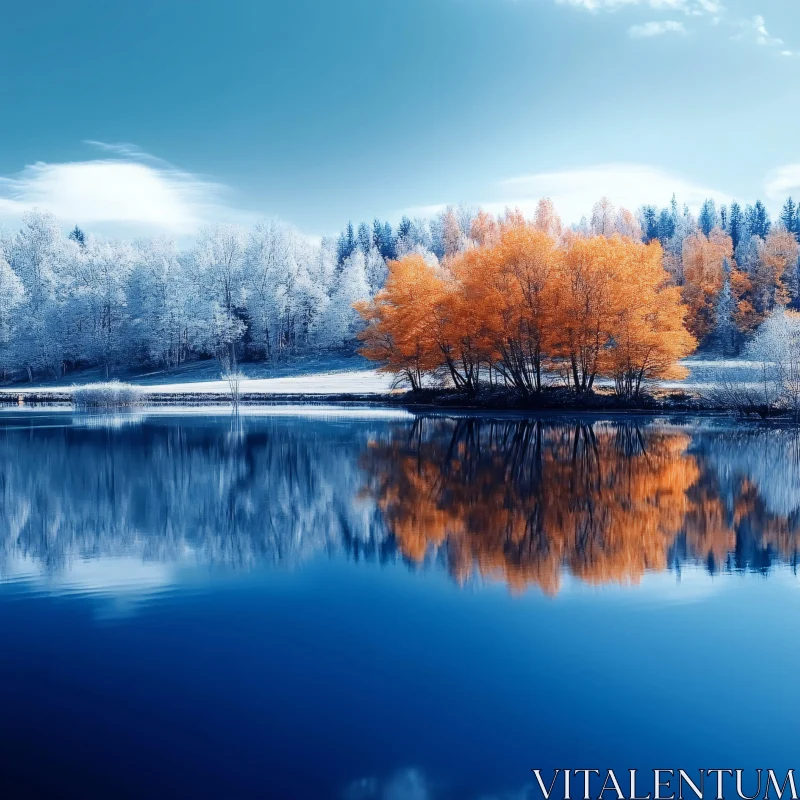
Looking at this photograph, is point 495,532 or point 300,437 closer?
point 495,532

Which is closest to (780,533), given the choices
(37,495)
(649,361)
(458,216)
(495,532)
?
(495,532)

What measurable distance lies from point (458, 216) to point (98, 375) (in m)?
77.9

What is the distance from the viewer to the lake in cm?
582

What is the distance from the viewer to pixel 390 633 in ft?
27.5

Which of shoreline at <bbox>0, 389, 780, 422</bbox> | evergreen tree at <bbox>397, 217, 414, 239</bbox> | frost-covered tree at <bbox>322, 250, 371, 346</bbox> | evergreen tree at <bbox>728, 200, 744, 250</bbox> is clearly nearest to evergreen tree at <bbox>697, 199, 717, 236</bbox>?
evergreen tree at <bbox>728, 200, 744, 250</bbox>

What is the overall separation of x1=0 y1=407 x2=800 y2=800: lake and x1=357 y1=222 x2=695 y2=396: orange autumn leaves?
880 inches

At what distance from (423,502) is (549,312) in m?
28.1

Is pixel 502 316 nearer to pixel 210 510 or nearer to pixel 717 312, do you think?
pixel 210 510

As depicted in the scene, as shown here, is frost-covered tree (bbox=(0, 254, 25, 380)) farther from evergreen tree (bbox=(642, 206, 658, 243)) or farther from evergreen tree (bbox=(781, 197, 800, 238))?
evergreen tree (bbox=(781, 197, 800, 238))

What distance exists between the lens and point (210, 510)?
15.4 meters

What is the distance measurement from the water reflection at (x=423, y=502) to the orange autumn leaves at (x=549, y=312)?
465 inches

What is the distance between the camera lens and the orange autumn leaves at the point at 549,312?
4003 cm

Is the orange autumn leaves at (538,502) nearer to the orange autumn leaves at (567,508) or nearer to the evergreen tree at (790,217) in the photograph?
the orange autumn leaves at (567,508)

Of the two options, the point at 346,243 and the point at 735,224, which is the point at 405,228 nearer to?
the point at 346,243
